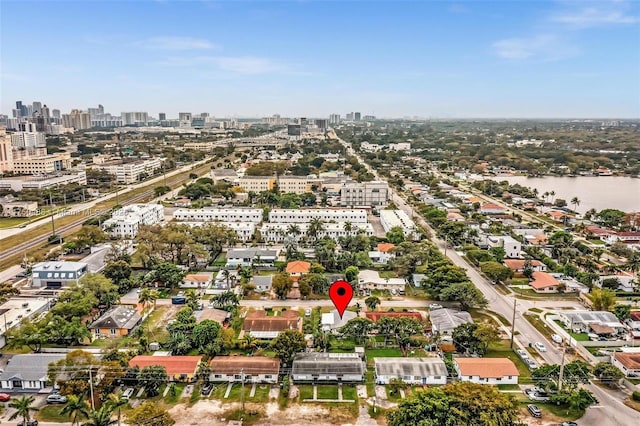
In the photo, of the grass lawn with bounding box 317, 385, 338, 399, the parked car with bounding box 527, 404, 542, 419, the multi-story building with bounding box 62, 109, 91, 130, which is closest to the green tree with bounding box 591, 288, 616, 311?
the parked car with bounding box 527, 404, 542, 419

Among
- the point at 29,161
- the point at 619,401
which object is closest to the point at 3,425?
the point at 619,401

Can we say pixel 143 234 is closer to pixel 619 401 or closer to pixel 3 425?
pixel 3 425

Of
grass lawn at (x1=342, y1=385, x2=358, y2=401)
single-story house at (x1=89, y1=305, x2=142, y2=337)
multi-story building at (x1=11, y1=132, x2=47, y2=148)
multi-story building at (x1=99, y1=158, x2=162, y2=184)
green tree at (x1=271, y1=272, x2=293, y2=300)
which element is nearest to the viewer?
grass lawn at (x1=342, y1=385, x2=358, y2=401)

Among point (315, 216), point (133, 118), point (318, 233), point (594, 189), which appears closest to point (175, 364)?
point (318, 233)

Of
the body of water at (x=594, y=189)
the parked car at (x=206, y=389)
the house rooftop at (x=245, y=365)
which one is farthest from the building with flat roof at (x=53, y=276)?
the body of water at (x=594, y=189)

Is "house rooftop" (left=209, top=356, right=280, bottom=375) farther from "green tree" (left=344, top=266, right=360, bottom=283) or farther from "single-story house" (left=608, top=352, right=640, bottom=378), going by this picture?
"single-story house" (left=608, top=352, right=640, bottom=378)

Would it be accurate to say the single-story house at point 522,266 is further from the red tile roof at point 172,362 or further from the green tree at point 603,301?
the red tile roof at point 172,362
